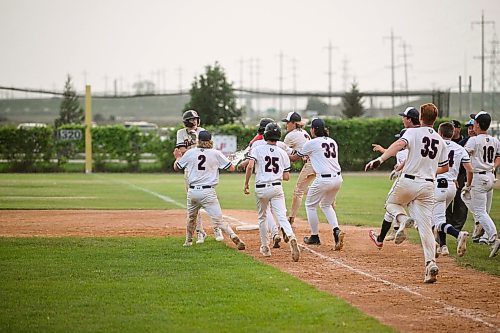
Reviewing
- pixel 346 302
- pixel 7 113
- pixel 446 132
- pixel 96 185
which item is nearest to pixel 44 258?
pixel 346 302

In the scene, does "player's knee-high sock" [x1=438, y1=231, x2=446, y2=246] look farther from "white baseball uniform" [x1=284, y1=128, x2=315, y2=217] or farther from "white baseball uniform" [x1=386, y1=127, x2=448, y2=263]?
→ "white baseball uniform" [x1=284, y1=128, x2=315, y2=217]

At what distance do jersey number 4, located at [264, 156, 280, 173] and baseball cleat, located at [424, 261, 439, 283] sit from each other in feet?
11.0

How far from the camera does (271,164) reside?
45.1ft

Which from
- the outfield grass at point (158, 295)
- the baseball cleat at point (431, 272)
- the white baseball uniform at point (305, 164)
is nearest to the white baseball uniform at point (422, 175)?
the baseball cleat at point (431, 272)

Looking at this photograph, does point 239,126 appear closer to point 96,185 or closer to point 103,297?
point 96,185

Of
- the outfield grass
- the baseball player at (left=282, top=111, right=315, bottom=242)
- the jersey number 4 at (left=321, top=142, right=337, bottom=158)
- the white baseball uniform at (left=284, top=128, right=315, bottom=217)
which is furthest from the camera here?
the white baseball uniform at (left=284, top=128, right=315, bottom=217)

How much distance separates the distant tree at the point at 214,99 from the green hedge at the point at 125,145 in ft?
22.4

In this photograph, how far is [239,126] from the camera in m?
45.2

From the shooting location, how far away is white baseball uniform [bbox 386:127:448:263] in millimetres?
11430

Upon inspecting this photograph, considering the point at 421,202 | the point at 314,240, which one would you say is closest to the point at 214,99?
the point at 314,240

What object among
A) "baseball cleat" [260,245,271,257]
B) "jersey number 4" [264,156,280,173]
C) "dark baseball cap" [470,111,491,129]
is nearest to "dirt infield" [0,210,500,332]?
"baseball cleat" [260,245,271,257]

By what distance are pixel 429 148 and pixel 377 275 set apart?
1914 mm

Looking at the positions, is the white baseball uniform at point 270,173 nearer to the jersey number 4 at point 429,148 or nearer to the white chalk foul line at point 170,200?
the jersey number 4 at point 429,148

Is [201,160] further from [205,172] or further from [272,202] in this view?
[272,202]
